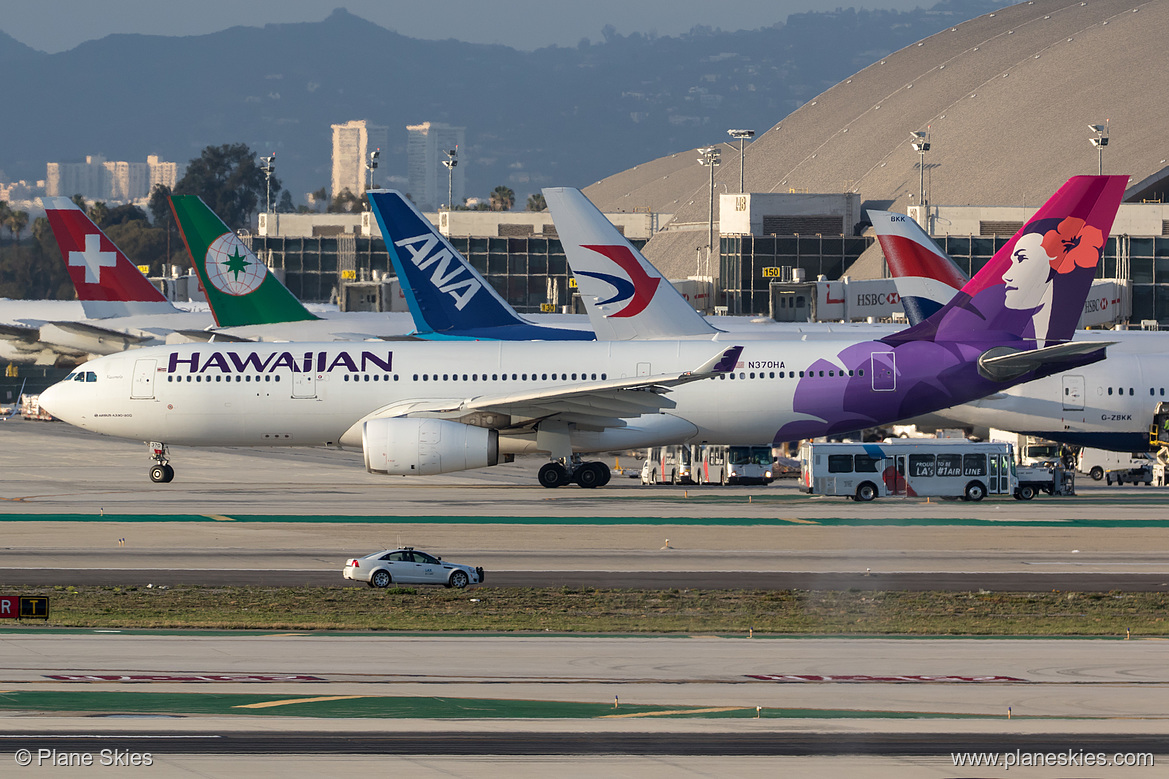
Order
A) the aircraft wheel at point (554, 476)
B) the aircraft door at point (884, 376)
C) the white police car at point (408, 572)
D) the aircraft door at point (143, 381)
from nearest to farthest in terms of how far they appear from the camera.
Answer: the white police car at point (408, 572) < the aircraft door at point (884, 376) < the aircraft door at point (143, 381) < the aircraft wheel at point (554, 476)

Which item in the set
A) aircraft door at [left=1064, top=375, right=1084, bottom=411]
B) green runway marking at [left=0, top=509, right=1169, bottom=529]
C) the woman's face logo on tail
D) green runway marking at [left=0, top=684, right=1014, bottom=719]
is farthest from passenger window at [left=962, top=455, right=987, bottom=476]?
green runway marking at [left=0, top=684, right=1014, bottom=719]

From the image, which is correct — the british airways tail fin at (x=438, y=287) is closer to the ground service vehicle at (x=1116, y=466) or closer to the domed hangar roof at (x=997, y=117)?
the ground service vehicle at (x=1116, y=466)

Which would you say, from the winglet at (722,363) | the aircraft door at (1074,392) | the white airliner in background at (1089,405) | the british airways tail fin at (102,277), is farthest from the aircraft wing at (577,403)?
the british airways tail fin at (102,277)

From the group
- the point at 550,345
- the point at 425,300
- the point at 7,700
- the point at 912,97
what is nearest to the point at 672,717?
the point at 7,700

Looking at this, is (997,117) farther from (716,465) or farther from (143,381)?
(143,381)

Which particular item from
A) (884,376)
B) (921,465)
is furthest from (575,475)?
(921,465)

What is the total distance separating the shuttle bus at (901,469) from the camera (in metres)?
44.3

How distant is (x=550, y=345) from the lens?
46.3m

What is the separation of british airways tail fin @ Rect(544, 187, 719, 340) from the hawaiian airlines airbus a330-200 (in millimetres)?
5225

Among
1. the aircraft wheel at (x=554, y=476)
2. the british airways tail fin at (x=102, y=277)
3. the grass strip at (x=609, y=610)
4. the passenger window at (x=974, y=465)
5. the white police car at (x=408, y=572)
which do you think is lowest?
the grass strip at (x=609, y=610)

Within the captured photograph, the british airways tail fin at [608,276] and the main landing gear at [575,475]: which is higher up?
the british airways tail fin at [608,276]

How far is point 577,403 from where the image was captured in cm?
4328

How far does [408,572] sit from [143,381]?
2098cm

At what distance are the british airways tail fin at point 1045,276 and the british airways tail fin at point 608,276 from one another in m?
11.4
